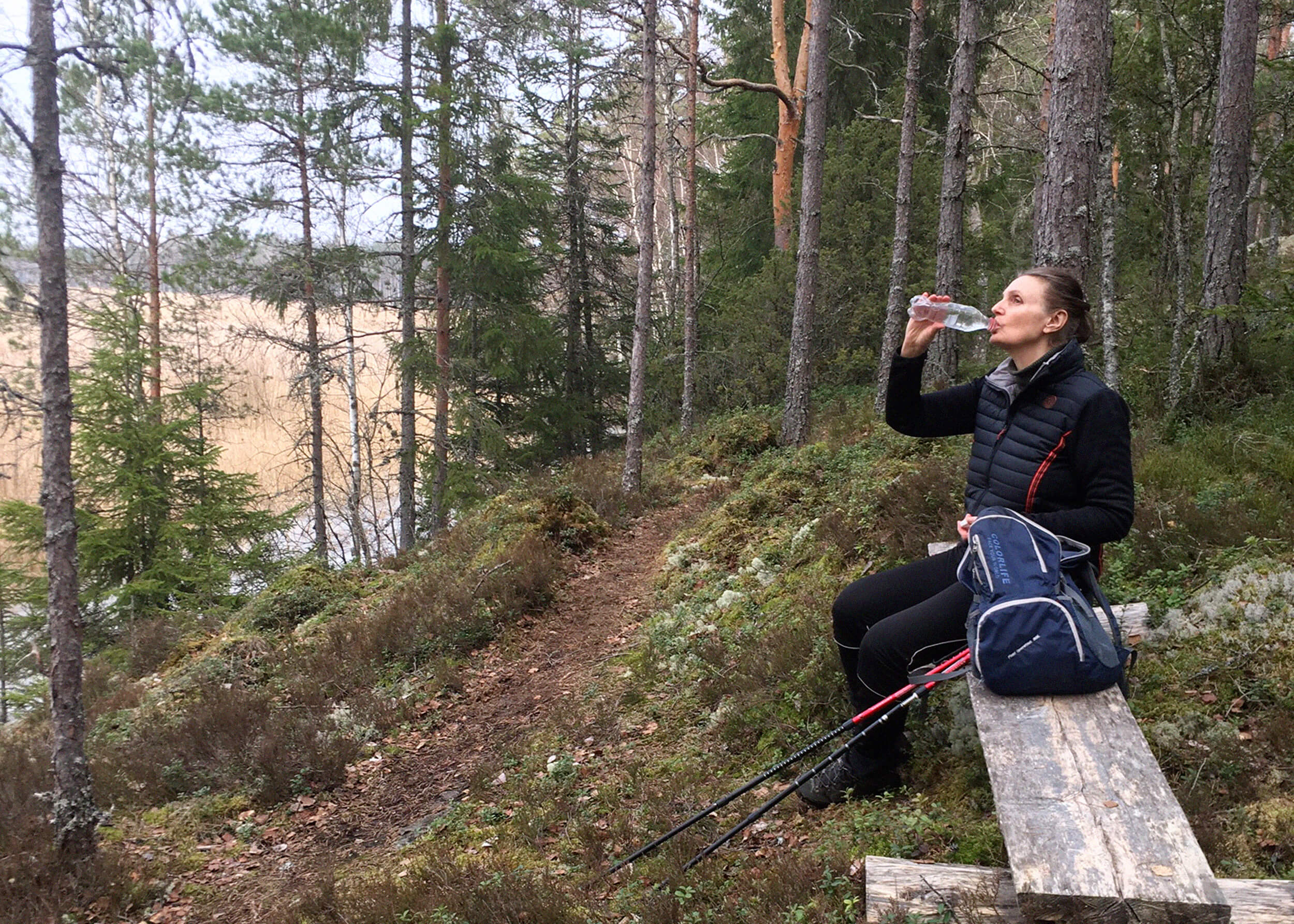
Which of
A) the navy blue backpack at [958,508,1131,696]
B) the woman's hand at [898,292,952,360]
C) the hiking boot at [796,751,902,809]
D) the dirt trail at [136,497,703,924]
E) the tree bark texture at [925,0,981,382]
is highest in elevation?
the tree bark texture at [925,0,981,382]

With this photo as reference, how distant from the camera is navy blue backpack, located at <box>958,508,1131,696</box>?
2799mm

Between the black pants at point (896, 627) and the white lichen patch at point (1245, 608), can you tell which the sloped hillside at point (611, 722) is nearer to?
the white lichen patch at point (1245, 608)

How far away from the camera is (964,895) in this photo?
2.70 meters

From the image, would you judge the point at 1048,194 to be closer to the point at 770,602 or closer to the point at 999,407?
the point at 999,407

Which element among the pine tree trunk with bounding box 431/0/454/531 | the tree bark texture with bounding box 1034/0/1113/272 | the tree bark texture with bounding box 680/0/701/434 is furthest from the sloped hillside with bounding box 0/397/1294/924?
the tree bark texture with bounding box 680/0/701/434

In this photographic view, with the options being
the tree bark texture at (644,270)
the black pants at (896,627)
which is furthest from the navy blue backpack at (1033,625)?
the tree bark texture at (644,270)

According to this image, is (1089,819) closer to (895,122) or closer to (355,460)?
(895,122)

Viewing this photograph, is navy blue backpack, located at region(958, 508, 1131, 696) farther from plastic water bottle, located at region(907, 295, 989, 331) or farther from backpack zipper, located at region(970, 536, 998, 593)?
plastic water bottle, located at region(907, 295, 989, 331)

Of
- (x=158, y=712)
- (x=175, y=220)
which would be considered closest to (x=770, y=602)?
(x=158, y=712)

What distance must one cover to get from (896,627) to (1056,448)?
102 cm

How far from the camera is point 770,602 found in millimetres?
6773

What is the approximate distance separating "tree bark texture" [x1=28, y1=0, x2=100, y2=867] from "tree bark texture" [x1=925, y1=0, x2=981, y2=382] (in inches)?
409

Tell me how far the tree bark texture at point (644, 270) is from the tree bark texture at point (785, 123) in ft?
19.5

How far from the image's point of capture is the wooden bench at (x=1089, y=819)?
211 cm
